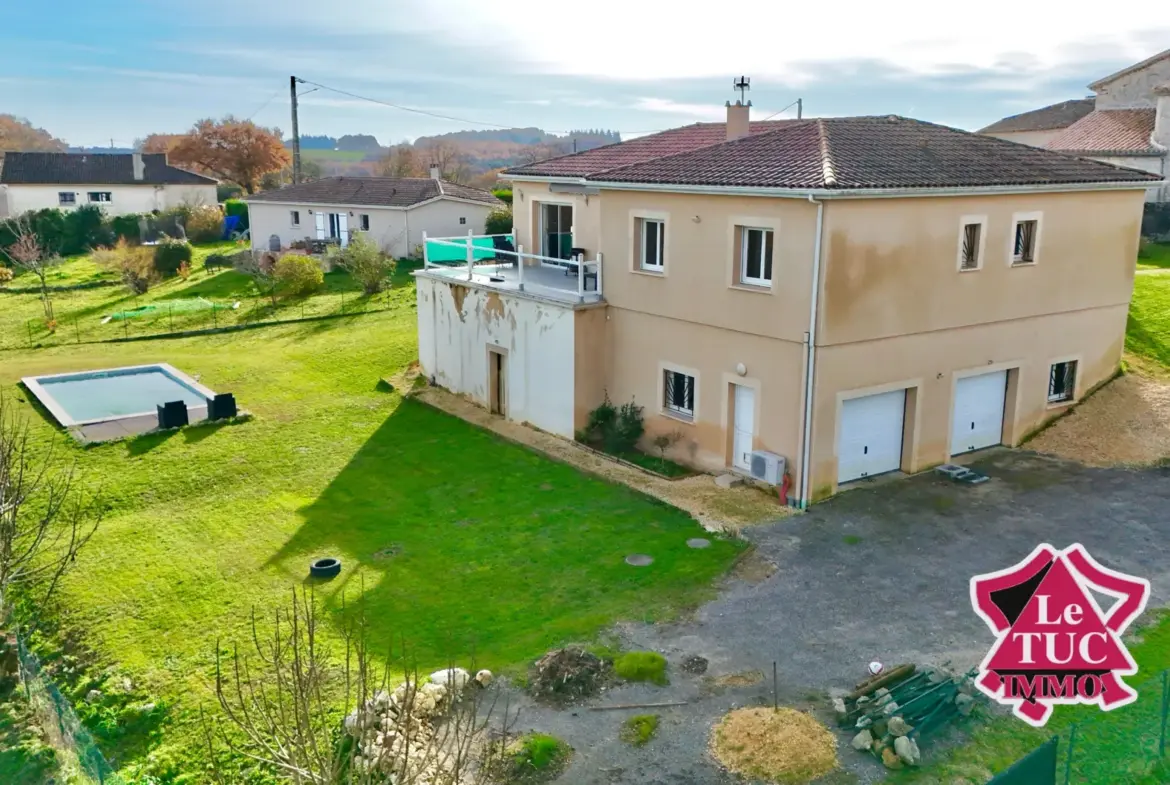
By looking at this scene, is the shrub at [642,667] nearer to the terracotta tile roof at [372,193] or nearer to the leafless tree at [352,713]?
the leafless tree at [352,713]

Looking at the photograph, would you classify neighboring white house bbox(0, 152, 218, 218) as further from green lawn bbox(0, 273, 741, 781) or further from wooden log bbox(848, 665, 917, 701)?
wooden log bbox(848, 665, 917, 701)

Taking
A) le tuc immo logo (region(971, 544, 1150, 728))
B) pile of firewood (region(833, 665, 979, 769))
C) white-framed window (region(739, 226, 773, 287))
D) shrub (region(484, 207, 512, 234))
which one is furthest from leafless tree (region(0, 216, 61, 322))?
le tuc immo logo (region(971, 544, 1150, 728))

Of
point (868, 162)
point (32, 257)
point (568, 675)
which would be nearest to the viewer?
point (568, 675)

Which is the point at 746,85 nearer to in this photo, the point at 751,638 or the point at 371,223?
the point at 751,638

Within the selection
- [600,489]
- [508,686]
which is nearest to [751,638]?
[508,686]

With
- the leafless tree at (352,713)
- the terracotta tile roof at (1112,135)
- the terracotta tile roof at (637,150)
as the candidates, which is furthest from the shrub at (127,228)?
the leafless tree at (352,713)

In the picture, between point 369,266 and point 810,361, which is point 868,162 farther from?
point 369,266

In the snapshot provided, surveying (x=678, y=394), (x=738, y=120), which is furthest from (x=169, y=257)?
(x=678, y=394)
